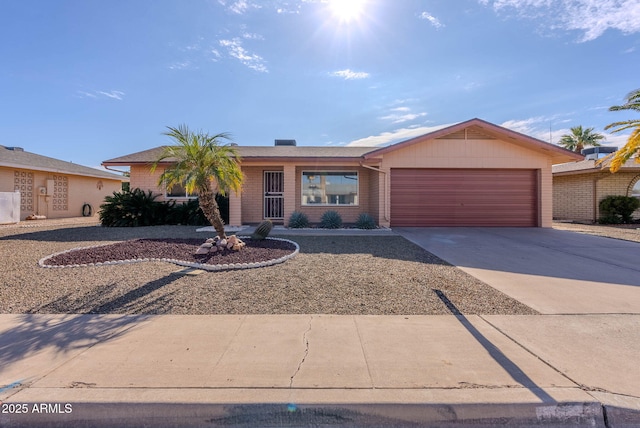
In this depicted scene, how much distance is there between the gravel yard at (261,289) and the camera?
454 cm

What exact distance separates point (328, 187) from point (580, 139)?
31751mm

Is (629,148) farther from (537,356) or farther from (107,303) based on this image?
(107,303)

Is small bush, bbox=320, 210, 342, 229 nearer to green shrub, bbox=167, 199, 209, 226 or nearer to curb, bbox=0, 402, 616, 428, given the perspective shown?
green shrub, bbox=167, 199, 209, 226

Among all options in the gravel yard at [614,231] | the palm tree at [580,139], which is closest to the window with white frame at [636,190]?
the gravel yard at [614,231]

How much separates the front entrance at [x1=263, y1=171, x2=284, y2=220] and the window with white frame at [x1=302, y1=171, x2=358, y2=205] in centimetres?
114

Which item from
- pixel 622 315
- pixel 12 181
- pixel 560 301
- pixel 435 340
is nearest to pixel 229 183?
pixel 435 340

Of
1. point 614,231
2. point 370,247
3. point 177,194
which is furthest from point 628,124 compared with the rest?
point 177,194

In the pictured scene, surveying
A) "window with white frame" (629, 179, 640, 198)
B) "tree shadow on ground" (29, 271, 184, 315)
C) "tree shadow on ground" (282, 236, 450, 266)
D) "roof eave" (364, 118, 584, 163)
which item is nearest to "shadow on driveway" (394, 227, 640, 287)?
"tree shadow on ground" (282, 236, 450, 266)

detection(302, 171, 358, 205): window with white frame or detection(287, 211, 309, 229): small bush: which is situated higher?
detection(302, 171, 358, 205): window with white frame

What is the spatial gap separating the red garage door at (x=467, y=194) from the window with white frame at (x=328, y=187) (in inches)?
86.9

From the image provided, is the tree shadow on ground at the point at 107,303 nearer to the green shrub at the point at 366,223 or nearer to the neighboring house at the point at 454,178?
the neighboring house at the point at 454,178

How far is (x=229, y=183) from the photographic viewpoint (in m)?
7.79

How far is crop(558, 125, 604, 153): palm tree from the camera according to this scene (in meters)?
31.7

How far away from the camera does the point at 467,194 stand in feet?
45.6
